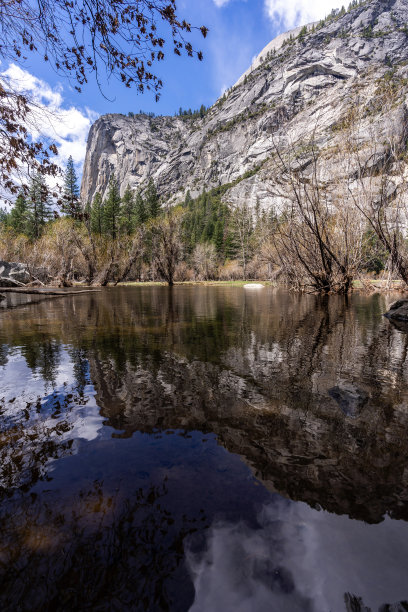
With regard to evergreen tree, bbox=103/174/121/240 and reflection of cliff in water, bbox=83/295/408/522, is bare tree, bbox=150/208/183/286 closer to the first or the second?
evergreen tree, bbox=103/174/121/240

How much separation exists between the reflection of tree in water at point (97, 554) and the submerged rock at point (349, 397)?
68.0 inches

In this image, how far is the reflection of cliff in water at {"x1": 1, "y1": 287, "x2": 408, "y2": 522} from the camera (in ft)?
5.70

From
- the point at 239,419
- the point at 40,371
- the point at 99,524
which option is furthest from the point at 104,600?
the point at 40,371

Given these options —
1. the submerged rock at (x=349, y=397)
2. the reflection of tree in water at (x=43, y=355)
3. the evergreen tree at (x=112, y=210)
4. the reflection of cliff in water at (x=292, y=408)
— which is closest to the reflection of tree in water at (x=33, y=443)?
the reflection of cliff in water at (x=292, y=408)

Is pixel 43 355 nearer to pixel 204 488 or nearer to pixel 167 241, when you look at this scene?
pixel 204 488

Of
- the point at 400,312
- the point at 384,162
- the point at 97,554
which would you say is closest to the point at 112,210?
the point at 384,162

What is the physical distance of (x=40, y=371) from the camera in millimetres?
3568

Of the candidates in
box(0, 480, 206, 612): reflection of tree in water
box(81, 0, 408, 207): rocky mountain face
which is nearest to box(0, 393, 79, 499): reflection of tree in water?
box(0, 480, 206, 612): reflection of tree in water

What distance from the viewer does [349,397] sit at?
2.74 metres

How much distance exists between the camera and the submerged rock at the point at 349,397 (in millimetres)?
2549

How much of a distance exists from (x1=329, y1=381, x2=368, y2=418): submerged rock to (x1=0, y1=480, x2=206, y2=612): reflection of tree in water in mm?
1728

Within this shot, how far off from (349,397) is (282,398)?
0.63 m

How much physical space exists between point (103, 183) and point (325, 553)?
7444 inches

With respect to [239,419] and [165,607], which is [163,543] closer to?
[165,607]
